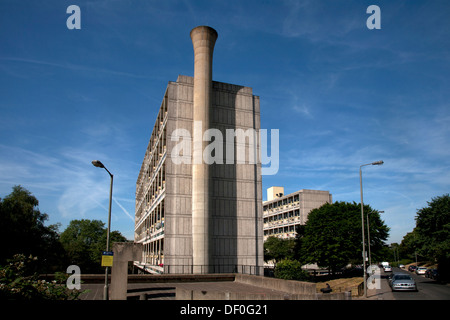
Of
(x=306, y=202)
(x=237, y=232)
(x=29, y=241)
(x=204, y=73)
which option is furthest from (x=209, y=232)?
(x=306, y=202)

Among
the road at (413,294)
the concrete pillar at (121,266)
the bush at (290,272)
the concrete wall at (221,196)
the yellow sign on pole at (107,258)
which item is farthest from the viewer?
the concrete wall at (221,196)

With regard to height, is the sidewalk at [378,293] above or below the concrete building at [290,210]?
below

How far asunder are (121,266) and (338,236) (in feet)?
139

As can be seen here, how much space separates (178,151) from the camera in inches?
1531

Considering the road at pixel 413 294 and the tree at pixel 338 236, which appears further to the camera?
the tree at pixel 338 236

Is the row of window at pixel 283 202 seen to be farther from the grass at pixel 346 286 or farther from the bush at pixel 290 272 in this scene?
the bush at pixel 290 272

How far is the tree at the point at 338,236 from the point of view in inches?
2060

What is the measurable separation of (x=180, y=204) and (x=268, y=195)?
290 ft

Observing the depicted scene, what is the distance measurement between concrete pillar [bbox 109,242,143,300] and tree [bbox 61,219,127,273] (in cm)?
8248

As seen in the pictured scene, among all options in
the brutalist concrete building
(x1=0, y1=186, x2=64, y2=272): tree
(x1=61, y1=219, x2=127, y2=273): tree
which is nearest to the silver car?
the brutalist concrete building

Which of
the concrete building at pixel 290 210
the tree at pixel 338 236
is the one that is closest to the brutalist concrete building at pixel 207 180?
the tree at pixel 338 236

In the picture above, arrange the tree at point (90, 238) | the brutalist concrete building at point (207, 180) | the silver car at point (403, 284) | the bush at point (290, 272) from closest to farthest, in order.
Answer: the silver car at point (403, 284) < the bush at point (290, 272) < the brutalist concrete building at point (207, 180) < the tree at point (90, 238)

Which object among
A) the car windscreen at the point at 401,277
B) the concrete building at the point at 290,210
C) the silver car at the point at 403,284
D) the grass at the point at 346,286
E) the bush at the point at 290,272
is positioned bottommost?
the grass at the point at 346,286
